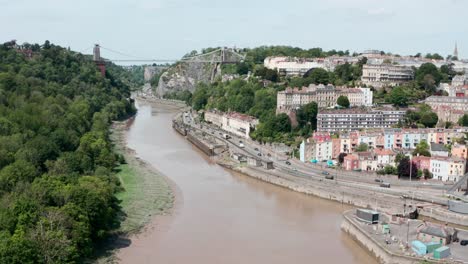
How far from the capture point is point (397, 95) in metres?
25.8

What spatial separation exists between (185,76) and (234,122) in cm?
2734

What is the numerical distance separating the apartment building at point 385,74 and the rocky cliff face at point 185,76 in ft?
75.5

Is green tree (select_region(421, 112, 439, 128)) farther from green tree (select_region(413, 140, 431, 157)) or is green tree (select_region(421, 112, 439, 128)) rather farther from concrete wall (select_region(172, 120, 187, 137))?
concrete wall (select_region(172, 120, 187, 137))

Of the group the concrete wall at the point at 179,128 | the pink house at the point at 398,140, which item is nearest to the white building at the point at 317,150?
the pink house at the point at 398,140

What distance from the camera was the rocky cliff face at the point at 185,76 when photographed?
53841mm

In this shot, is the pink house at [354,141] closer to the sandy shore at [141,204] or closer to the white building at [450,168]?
the white building at [450,168]

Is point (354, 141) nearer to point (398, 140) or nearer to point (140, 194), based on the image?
point (398, 140)

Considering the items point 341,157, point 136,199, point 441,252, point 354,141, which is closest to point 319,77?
point 354,141

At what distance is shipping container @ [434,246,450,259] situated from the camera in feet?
35.3

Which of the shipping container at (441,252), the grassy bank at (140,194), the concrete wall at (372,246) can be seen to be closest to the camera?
the shipping container at (441,252)

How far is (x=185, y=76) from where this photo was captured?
5625 cm

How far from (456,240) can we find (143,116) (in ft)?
104

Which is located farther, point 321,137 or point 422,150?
point 321,137

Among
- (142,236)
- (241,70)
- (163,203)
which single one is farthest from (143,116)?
(142,236)
